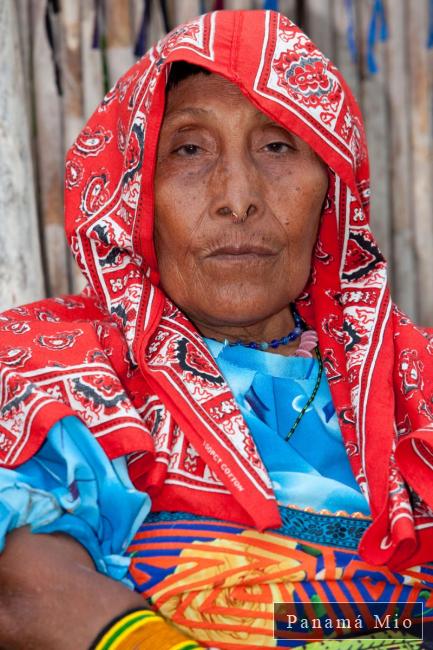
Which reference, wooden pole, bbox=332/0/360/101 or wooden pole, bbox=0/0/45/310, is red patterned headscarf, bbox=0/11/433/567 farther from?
wooden pole, bbox=332/0/360/101

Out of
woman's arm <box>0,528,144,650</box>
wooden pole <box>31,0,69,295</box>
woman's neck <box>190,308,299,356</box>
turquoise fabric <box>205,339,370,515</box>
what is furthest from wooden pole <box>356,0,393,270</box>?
woman's arm <box>0,528,144,650</box>

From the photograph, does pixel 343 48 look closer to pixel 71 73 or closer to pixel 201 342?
pixel 71 73

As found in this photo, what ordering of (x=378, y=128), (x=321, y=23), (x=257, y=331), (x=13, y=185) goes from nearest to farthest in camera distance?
(x=257, y=331) < (x=13, y=185) < (x=321, y=23) < (x=378, y=128)

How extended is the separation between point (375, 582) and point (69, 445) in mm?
744

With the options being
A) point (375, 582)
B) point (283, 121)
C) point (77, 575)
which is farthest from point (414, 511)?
point (283, 121)

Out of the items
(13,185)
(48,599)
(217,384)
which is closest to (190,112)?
(217,384)

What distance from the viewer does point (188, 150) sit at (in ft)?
7.72

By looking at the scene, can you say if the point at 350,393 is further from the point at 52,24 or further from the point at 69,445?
the point at 52,24

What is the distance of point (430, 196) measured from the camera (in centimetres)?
400

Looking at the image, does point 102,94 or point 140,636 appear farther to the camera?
point 102,94

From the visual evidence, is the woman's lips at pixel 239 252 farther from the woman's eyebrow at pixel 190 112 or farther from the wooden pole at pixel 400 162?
the wooden pole at pixel 400 162

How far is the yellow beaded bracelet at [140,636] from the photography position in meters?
1.72

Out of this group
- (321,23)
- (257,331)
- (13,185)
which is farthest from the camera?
(321,23)

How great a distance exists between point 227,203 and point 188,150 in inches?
8.3
